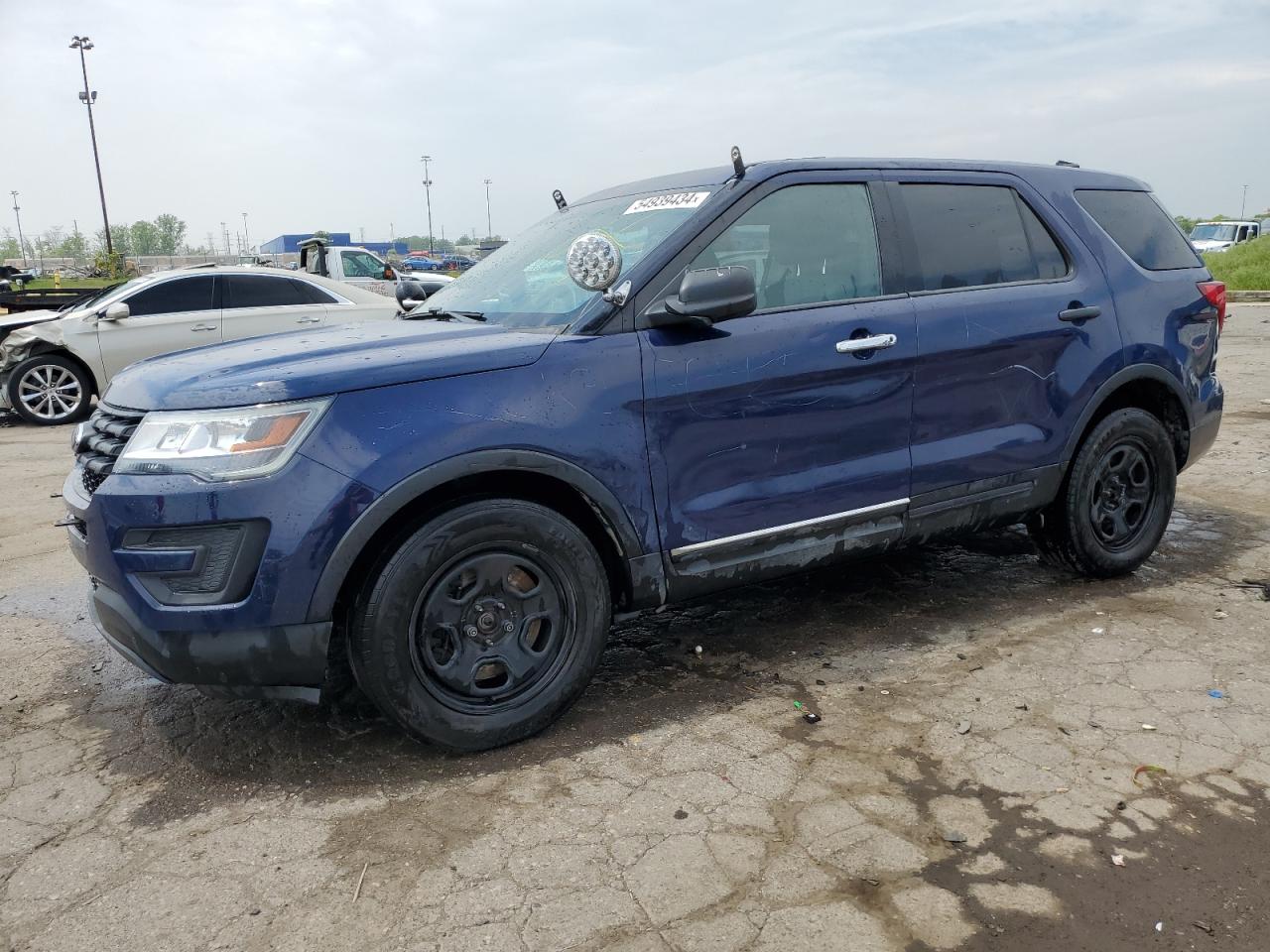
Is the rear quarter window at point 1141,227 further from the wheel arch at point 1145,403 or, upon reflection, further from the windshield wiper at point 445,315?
the windshield wiper at point 445,315

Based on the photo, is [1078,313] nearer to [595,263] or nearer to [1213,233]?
[595,263]

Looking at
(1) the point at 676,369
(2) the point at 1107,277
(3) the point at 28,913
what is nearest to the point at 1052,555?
(2) the point at 1107,277

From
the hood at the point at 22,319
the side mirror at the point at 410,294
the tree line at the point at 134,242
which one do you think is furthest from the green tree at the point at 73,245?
the side mirror at the point at 410,294

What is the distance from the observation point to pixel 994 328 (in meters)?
3.97

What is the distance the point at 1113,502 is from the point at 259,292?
29.5 feet

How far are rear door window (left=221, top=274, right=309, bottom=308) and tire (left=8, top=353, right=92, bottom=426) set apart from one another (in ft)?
5.96

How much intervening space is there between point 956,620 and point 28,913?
339cm

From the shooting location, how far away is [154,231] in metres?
137

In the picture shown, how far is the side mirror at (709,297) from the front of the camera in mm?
3150

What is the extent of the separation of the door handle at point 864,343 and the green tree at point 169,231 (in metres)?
141

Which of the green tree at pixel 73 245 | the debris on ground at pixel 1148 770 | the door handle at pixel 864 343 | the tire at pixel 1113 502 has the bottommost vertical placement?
the debris on ground at pixel 1148 770

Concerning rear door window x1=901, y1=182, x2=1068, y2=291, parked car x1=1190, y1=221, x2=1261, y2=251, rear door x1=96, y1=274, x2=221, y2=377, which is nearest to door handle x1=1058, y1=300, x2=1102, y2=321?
rear door window x1=901, y1=182, x2=1068, y2=291

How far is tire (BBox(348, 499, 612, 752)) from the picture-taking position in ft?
9.44

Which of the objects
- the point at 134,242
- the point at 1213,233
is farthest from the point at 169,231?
the point at 1213,233
